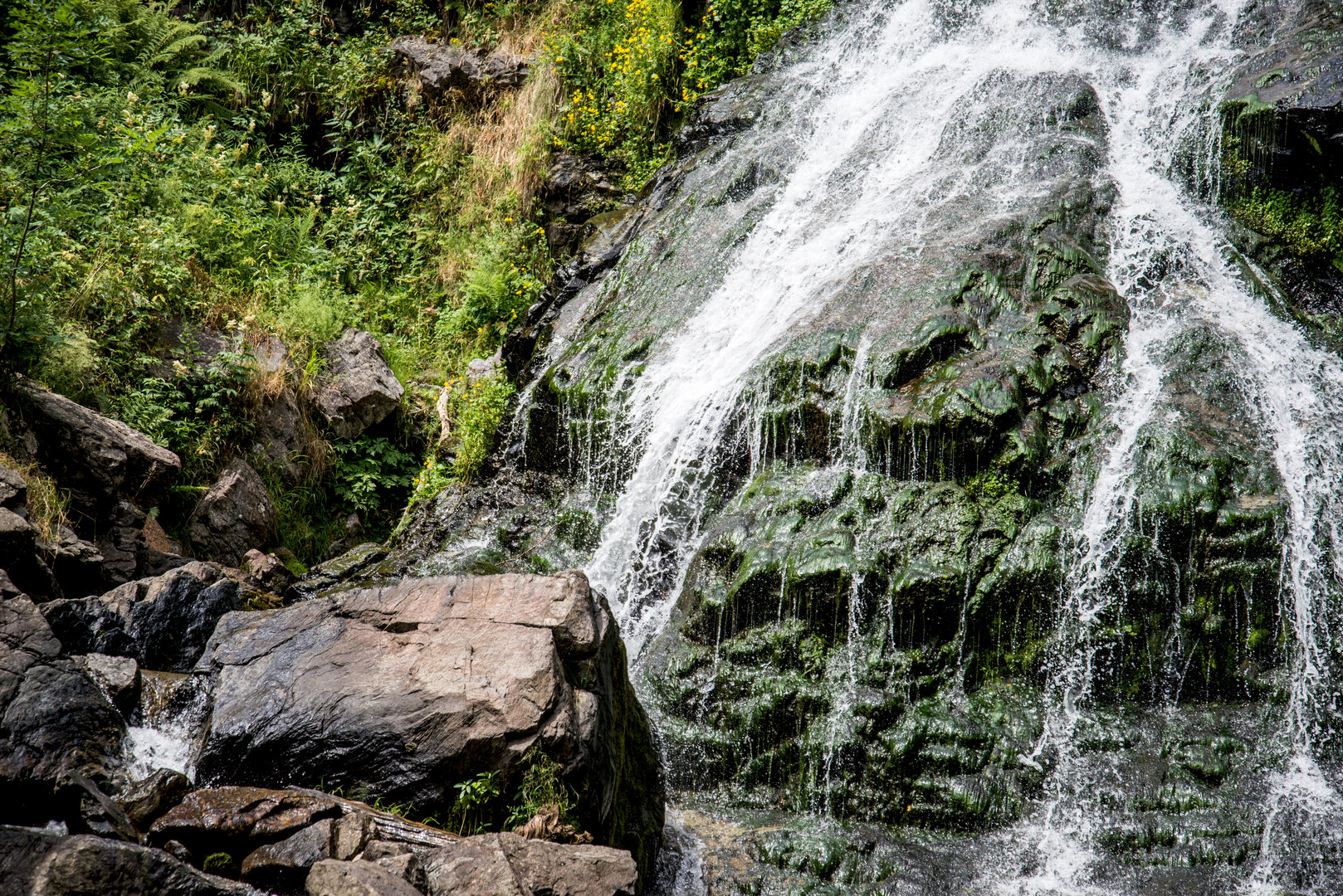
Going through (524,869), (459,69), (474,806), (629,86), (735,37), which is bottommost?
(524,869)

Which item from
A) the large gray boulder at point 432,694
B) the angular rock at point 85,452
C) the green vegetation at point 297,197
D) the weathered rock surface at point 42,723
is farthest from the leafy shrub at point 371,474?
the weathered rock surface at point 42,723

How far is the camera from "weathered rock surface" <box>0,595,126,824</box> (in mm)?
3676

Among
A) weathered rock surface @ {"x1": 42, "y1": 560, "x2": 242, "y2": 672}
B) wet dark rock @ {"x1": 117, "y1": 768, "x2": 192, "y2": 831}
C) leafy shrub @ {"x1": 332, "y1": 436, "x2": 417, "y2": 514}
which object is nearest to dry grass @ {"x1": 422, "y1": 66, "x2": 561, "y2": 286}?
leafy shrub @ {"x1": 332, "y1": 436, "x2": 417, "y2": 514}

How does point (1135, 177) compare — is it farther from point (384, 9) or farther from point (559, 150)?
point (384, 9)

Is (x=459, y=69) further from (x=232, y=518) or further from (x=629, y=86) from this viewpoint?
(x=232, y=518)

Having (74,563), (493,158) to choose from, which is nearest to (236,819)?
(74,563)

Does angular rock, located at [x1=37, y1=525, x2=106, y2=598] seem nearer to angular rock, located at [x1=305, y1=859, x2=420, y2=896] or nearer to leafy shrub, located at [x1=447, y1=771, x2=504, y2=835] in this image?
leafy shrub, located at [x1=447, y1=771, x2=504, y2=835]

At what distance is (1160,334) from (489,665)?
588cm

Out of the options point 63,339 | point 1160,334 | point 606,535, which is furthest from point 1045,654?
point 63,339

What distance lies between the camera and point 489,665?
174 inches

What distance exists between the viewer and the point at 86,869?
3.00 m

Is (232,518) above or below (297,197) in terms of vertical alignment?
below

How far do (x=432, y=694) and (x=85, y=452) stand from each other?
461cm

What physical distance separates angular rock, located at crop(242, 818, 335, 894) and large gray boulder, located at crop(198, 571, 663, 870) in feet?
1.78
